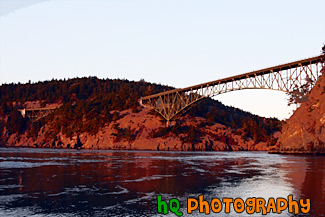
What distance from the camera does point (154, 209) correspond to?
18984 mm

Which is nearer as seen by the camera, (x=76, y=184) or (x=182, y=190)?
(x=182, y=190)

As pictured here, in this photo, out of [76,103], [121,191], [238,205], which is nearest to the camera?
[238,205]

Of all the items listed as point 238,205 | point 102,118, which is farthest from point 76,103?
point 238,205

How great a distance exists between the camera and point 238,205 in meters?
20.2

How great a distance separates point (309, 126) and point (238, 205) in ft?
188

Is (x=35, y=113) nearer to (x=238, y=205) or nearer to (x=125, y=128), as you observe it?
(x=125, y=128)

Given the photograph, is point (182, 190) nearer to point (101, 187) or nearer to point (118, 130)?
point (101, 187)

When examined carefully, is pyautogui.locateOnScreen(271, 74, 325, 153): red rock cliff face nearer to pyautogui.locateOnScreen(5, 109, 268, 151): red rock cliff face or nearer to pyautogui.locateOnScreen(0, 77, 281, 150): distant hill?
pyautogui.locateOnScreen(5, 109, 268, 151): red rock cliff face

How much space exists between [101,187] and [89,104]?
12669cm

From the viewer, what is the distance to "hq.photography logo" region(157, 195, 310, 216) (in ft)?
61.9

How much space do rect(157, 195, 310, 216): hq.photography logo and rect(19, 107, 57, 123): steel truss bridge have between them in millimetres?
145953

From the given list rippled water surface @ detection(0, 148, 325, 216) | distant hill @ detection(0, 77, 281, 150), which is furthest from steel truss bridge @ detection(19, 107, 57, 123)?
rippled water surface @ detection(0, 148, 325, 216)

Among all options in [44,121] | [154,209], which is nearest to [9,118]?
[44,121]

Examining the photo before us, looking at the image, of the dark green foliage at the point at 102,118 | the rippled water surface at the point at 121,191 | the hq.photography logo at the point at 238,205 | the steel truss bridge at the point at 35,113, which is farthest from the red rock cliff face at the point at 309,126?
the steel truss bridge at the point at 35,113
